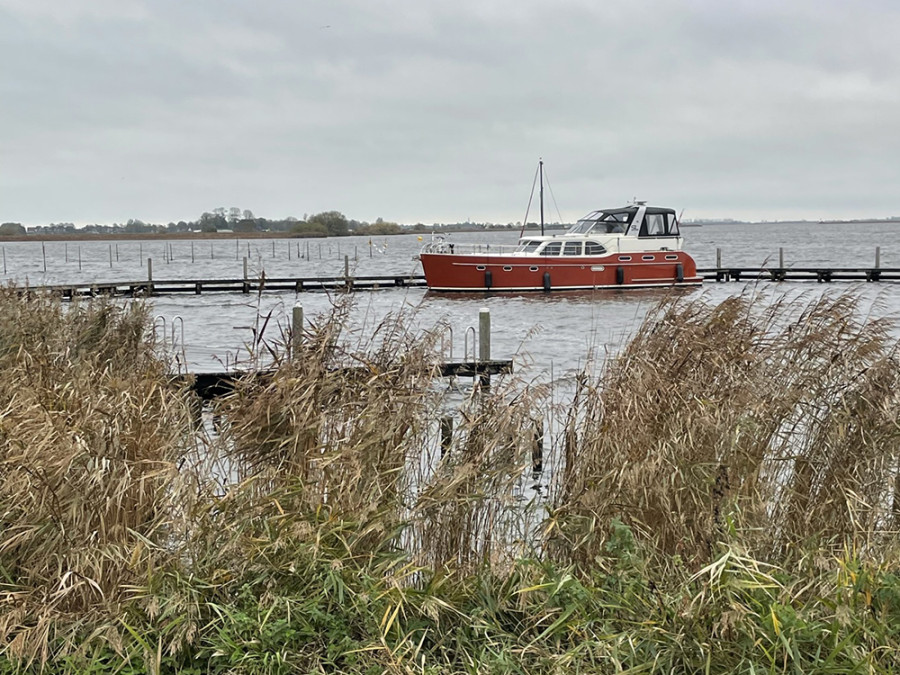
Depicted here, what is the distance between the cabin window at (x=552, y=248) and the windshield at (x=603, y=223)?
48.3 inches

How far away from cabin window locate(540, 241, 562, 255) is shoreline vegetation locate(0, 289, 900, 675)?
30544 mm

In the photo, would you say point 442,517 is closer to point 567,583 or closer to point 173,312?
point 567,583

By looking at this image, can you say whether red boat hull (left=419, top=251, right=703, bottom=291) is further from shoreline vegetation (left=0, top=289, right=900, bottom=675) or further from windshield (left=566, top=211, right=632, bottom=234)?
shoreline vegetation (left=0, top=289, right=900, bottom=675)

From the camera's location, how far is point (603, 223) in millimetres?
36938

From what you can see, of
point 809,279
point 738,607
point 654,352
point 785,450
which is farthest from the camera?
point 809,279

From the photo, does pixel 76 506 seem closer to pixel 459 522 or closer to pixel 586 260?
pixel 459 522

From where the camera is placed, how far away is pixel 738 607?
10.6 ft

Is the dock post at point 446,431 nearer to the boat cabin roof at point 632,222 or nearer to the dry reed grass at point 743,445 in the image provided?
the dry reed grass at point 743,445

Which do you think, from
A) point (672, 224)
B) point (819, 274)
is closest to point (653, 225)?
point (672, 224)

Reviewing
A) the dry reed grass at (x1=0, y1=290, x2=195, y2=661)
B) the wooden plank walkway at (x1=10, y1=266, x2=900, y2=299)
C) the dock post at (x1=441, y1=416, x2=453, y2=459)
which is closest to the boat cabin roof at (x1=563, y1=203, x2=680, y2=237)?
the wooden plank walkway at (x1=10, y1=266, x2=900, y2=299)

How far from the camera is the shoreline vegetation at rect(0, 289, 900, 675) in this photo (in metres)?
3.51

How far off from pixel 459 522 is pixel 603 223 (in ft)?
110

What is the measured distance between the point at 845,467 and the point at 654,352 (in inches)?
76.6

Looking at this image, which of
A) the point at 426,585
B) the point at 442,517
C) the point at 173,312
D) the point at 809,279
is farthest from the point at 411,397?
the point at 809,279
